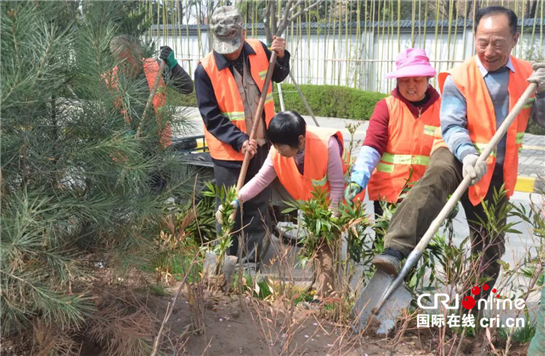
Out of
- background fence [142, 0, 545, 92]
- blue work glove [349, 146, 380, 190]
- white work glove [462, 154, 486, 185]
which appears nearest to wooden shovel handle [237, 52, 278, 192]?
blue work glove [349, 146, 380, 190]

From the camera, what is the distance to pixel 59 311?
8.21 feet

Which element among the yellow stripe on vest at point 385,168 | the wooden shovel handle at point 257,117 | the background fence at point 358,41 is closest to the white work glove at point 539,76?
the yellow stripe on vest at point 385,168

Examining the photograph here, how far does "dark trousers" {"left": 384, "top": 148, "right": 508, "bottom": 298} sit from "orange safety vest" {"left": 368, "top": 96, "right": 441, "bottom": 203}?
1.01 ft

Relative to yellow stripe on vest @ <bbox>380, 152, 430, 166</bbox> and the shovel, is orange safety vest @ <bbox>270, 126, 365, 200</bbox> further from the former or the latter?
the shovel

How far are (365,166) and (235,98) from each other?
117cm

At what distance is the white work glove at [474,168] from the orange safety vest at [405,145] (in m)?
0.67

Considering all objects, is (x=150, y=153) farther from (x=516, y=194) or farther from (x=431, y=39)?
(x=431, y=39)

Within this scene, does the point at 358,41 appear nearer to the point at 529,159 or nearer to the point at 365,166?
the point at 529,159

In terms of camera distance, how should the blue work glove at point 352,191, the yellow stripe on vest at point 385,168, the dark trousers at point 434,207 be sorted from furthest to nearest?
the yellow stripe on vest at point 385,168 → the blue work glove at point 352,191 → the dark trousers at point 434,207

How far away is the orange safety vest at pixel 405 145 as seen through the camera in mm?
3732

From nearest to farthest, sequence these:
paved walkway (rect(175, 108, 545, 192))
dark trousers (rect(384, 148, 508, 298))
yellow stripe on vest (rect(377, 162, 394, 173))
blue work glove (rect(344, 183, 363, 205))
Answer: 1. dark trousers (rect(384, 148, 508, 298))
2. blue work glove (rect(344, 183, 363, 205))
3. yellow stripe on vest (rect(377, 162, 394, 173))
4. paved walkway (rect(175, 108, 545, 192))

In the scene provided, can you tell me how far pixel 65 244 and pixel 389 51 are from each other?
44.8 feet

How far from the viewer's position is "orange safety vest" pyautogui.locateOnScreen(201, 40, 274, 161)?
434 centimetres

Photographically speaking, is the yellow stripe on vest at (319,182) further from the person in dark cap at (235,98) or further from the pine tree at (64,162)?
the pine tree at (64,162)
